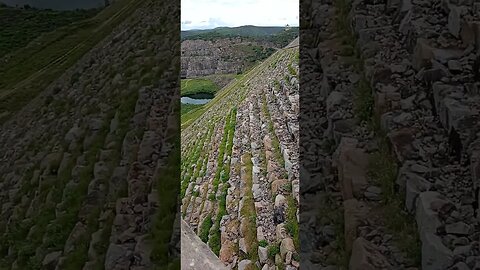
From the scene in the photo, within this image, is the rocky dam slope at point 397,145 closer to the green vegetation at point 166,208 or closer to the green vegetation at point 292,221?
the green vegetation at point 292,221

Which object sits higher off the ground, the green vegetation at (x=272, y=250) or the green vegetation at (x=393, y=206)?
the green vegetation at (x=393, y=206)

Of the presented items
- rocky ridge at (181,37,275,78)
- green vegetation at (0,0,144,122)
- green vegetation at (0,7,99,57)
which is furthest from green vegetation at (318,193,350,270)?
rocky ridge at (181,37,275,78)

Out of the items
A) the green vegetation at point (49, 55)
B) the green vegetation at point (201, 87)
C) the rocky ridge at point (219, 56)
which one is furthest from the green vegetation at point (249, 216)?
the rocky ridge at point (219, 56)

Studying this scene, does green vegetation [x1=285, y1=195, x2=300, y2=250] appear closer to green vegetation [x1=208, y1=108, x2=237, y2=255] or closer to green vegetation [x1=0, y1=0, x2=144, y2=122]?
green vegetation [x1=208, y1=108, x2=237, y2=255]

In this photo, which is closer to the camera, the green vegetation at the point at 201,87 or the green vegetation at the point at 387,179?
the green vegetation at the point at 387,179

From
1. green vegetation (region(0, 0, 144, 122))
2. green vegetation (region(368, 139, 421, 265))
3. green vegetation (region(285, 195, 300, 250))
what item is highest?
green vegetation (region(0, 0, 144, 122))
